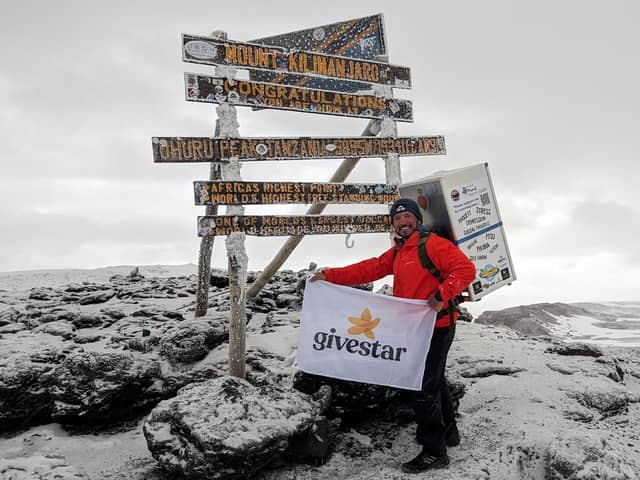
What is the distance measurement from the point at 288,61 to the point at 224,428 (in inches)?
187

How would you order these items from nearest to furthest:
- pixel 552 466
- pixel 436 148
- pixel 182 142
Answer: pixel 552 466
pixel 182 142
pixel 436 148

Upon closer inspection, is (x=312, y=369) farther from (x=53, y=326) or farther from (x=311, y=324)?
(x=53, y=326)

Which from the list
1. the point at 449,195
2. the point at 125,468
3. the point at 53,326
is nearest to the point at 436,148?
the point at 449,195

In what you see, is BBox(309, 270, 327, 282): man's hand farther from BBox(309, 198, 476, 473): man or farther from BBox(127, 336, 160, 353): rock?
BBox(127, 336, 160, 353): rock

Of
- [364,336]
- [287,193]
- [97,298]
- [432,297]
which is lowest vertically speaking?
[364,336]

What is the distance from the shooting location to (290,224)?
6.11 m

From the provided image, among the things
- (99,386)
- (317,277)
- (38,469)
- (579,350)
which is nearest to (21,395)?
(99,386)

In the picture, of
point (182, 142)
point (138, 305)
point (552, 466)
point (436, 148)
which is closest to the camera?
point (552, 466)

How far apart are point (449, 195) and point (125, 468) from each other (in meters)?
4.46

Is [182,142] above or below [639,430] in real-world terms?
above

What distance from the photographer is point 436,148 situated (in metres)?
7.29

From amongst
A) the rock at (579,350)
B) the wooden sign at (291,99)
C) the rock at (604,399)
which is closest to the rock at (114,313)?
the wooden sign at (291,99)

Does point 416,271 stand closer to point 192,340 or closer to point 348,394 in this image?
point 348,394

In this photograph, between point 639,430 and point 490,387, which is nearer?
point 639,430
